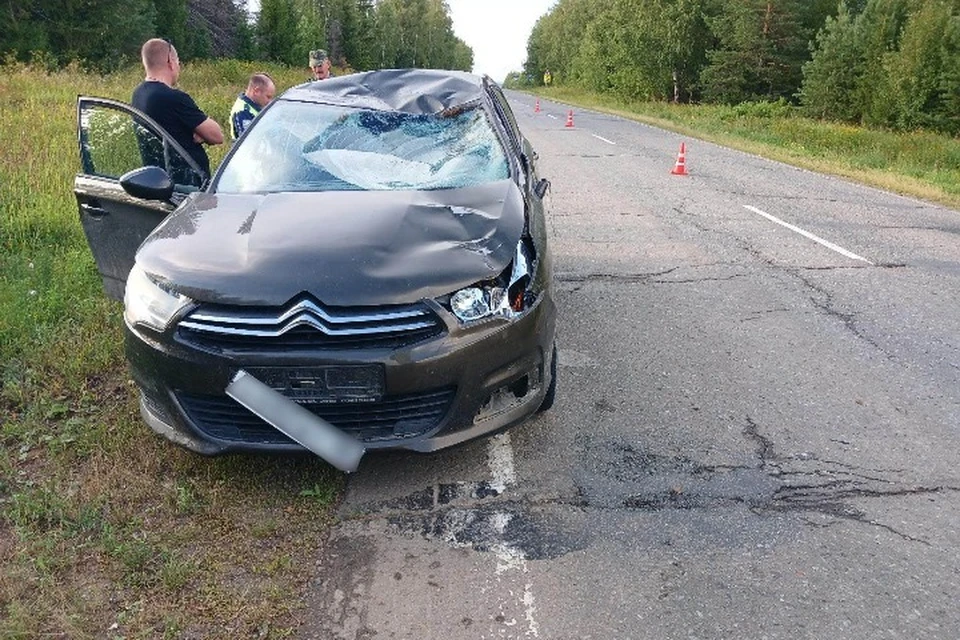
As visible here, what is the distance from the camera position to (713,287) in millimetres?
6387

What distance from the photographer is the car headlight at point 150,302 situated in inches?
126

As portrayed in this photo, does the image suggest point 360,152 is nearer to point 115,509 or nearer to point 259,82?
point 115,509

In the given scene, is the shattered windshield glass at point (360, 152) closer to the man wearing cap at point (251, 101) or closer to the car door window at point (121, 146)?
the car door window at point (121, 146)

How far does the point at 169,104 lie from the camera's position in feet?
17.4

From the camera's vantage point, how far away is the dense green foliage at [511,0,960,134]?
31.4 metres

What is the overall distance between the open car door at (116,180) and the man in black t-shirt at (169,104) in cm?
53

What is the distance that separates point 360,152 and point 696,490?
2.59 metres

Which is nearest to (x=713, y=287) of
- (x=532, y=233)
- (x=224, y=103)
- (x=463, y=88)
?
(x=463, y=88)

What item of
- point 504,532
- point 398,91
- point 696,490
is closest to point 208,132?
point 398,91

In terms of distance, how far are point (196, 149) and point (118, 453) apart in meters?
2.71

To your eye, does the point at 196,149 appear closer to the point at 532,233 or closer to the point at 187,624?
the point at 532,233

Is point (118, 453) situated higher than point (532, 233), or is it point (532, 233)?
point (532, 233)

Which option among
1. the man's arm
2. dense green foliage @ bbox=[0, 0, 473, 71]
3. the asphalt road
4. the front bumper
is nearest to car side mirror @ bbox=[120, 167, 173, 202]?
the front bumper

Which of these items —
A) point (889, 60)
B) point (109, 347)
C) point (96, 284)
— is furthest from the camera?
point (889, 60)
